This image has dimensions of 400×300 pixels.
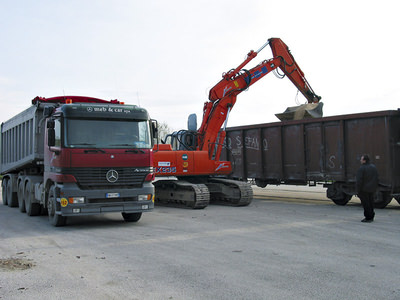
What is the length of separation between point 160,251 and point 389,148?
8.99 meters

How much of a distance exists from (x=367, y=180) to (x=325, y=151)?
4613mm

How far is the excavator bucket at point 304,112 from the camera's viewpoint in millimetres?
16969

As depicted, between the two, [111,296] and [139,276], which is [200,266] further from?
[111,296]

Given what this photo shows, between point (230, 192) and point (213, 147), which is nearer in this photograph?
point (230, 192)

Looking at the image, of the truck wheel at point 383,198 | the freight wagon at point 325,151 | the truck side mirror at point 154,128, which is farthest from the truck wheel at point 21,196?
the truck wheel at point 383,198

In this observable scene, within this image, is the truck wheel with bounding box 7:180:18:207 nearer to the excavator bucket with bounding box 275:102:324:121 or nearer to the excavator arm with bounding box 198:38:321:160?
the excavator arm with bounding box 198:38:321:160

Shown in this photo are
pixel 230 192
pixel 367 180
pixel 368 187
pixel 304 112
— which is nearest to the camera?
pixel 368 187

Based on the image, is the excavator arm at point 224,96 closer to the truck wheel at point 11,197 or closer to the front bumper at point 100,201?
the front bumper at point 100,201

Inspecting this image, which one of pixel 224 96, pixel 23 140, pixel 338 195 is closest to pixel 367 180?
pixel 338 195

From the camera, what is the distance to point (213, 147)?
637 inches

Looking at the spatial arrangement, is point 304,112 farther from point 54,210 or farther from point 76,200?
point 54,210

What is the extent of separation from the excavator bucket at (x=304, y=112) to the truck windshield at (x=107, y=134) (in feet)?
26.1

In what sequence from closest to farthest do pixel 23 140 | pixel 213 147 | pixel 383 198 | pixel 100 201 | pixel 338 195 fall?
pixel 100 201
pixel 23 140
pixel 383 198
pixel 338 195
pixel 213 147

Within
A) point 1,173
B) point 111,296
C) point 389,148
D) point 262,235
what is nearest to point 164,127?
point 1,173
